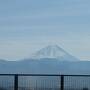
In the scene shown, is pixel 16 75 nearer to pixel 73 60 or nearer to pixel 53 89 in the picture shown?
pixel 53 89

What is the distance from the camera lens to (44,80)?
36.0 feet

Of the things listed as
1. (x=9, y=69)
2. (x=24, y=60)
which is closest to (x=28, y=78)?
(x=9, y=69)

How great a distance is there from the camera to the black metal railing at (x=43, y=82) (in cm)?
1067

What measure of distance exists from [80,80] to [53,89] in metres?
0.88

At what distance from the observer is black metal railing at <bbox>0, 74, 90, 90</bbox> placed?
10672 mm

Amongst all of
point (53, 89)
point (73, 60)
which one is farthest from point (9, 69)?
point (73, 60)

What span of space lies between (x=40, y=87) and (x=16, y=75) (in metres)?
0.96

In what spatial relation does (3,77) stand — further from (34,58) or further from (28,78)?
(34,58)

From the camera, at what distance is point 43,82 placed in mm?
11047

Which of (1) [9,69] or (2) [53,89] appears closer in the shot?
(2) [53,89]

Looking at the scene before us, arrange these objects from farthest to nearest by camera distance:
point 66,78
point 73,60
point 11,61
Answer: point 73,60 → point 11,61 → point 66,78

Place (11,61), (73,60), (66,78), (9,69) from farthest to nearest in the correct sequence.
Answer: (73,60), (11,61), (9,69), (66,78)

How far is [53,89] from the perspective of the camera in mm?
11016

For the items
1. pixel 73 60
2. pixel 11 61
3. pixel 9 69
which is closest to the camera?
pixel 9 69
